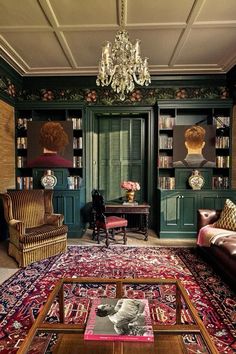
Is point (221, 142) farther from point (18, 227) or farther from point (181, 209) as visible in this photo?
point (18, 227)

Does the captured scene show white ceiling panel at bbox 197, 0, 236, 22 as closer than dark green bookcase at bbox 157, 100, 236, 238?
Yes

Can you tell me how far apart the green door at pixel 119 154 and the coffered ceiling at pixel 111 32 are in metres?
1.16

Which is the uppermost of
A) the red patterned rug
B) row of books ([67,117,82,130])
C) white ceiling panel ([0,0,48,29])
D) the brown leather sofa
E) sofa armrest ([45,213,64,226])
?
white ceiling panel ([0,0,48,29])

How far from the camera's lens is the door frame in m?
5.01

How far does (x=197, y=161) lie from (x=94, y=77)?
8.44ft

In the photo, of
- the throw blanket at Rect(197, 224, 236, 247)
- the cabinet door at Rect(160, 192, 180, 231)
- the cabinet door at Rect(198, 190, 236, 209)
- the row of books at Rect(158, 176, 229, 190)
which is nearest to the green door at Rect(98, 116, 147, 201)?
the row of books at Rect(158, 176, 229, 190)

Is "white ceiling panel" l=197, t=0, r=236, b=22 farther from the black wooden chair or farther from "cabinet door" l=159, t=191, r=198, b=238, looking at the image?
the black wooden chair

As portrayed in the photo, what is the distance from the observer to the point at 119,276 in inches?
117

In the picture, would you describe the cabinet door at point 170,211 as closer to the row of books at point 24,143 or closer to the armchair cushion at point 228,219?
the armchair cushion at point 228,219

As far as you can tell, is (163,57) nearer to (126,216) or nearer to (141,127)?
(141,127)

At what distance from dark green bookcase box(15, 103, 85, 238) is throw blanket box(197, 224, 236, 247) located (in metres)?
2.19

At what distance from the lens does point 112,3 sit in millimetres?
2736

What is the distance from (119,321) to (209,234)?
2245mm

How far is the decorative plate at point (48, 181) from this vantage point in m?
4.69
